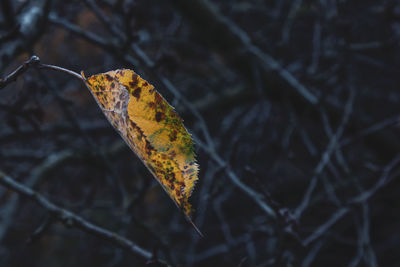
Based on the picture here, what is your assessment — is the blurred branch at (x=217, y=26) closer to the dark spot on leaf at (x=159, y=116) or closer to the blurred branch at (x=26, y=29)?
the blurred branch at (x=26, y=29)

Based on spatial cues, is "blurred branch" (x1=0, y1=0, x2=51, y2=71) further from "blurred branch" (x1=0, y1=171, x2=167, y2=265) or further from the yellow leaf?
the yellow leaf

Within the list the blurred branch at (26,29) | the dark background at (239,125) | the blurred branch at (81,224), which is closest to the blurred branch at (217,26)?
the dark background at (239,125)

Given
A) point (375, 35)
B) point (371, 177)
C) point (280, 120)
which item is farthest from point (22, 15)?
point (375, 35)

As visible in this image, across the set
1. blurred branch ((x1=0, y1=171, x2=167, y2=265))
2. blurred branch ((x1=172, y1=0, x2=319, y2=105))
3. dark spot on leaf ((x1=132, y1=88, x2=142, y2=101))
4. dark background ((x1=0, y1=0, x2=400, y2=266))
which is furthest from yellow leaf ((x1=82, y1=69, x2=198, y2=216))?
blurred branch ((x1=172, y1=0, x2=319, y2=105))

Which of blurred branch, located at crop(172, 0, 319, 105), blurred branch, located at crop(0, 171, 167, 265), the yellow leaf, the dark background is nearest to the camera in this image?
the yellow leaf

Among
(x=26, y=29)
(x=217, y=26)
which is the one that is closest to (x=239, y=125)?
(x=217, y=26)

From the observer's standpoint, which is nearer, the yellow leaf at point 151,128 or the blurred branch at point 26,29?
the yellow leaf at point 151,128

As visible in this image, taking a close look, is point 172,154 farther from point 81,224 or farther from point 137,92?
point 81,224
